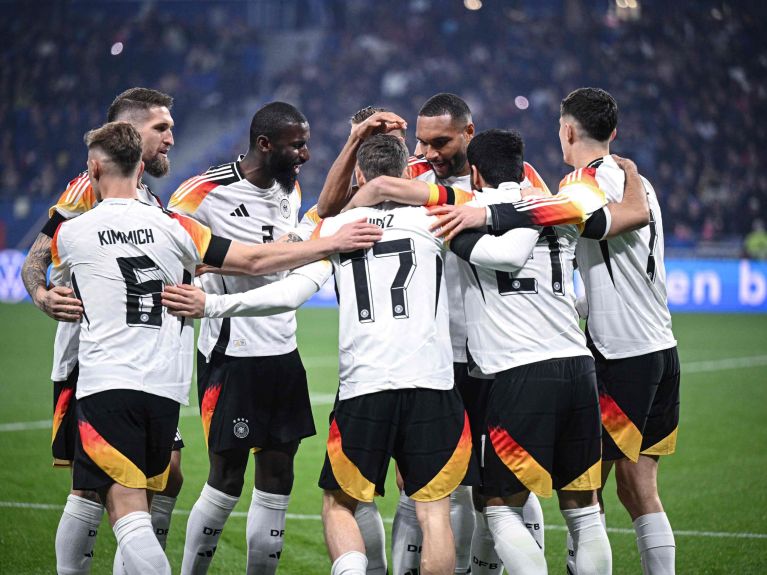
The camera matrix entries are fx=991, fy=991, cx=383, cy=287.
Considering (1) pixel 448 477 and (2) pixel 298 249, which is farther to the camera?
(2) pixel 298 249

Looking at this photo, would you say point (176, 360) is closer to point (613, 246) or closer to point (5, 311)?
point (613, 246)

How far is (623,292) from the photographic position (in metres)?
4.80

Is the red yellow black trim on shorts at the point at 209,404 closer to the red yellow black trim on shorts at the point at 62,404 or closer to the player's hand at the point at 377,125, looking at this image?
the red yellow black trim on shorts at the point at 62,404

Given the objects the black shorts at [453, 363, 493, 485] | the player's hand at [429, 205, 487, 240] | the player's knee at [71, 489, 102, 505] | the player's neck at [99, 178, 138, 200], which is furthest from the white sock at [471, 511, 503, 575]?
the player's neck at [99, 178, 138, 200]

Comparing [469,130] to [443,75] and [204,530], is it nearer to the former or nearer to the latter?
[204,530]

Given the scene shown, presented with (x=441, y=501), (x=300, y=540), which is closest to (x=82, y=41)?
(x=300, y=540)

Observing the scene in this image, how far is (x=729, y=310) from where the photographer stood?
2042cm

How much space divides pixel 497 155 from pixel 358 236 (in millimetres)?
768

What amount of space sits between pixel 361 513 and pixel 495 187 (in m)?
1.66

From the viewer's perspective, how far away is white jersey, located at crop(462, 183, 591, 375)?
424 centimetres

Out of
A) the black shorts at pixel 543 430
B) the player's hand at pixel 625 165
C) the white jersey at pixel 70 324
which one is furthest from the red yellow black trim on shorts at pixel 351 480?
the player's hand at pixel 625 165

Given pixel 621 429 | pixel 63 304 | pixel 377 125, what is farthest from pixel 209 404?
pixel 621 429

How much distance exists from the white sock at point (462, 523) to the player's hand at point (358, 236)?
4.78 feet

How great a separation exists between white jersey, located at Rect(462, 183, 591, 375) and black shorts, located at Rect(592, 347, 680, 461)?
552mm
